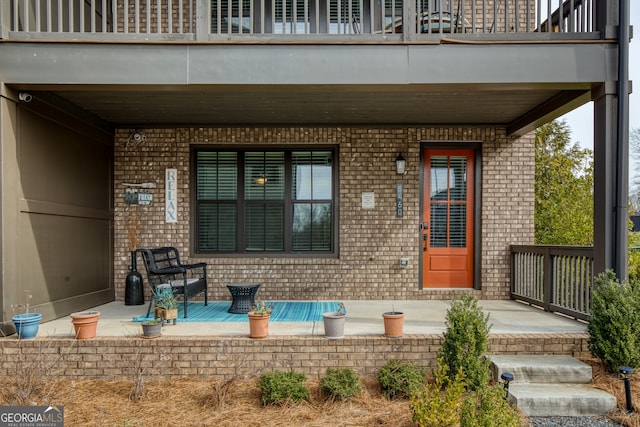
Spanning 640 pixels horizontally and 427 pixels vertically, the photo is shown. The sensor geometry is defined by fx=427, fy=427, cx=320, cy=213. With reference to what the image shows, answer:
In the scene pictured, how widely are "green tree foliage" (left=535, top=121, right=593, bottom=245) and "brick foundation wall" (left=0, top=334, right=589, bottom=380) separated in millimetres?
5169

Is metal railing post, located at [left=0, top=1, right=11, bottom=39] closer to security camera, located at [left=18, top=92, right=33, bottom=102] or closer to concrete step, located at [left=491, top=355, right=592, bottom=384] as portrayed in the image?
security camera, located at [left=18, top=92, right=33, bottom=102]

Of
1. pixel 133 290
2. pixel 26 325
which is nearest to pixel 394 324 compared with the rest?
pixel 26 325

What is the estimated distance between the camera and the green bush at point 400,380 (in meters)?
3.57

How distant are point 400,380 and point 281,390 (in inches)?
39.2

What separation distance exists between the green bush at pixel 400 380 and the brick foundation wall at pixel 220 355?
26cm

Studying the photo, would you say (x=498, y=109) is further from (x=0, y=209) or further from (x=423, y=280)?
(x=0, y=209)

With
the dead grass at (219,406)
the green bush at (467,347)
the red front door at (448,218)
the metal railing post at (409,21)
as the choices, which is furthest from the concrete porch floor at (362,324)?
the metal railing post at (409,21)

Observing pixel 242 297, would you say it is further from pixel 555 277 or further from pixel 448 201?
pixel 555 277

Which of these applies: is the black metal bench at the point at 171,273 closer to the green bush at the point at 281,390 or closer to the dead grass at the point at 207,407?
the dead grass at the point at 207,407

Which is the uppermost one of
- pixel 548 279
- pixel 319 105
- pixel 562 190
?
pixel 319 105

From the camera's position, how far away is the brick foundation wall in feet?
13.0

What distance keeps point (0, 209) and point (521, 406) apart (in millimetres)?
4981

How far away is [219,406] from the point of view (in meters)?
3.46

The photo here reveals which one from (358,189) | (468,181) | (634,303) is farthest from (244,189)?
(634,303)
